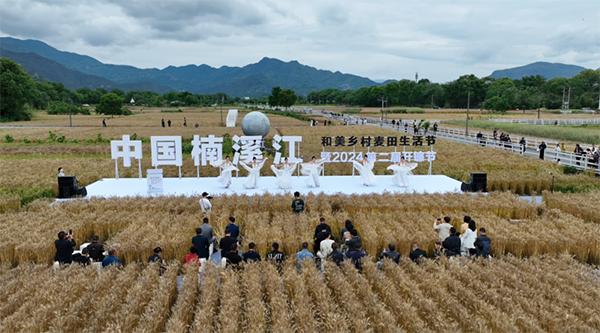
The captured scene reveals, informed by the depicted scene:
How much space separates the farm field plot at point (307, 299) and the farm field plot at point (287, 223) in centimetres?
139

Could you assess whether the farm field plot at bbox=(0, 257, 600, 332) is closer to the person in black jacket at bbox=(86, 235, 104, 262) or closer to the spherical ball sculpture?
the person in black jacket at bbox=(86, 235, 104, 262)

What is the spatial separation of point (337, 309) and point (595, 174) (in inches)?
725

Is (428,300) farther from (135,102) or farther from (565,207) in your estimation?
(135,102)

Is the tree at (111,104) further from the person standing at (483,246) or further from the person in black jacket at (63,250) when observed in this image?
the person standing at (483,246)

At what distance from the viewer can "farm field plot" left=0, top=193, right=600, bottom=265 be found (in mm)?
9500

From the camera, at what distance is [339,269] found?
7855 millimetres

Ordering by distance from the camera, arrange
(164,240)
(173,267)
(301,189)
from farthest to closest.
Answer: (301,189) → (164,240) → (173,267)

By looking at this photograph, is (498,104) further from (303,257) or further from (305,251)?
(303,257)

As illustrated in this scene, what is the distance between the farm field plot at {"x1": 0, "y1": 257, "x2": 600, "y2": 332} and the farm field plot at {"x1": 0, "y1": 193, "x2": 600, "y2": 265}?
1389 millimetres

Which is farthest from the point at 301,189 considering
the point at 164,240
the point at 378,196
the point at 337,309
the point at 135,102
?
the point at 135,102

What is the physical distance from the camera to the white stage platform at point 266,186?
15.7 meters

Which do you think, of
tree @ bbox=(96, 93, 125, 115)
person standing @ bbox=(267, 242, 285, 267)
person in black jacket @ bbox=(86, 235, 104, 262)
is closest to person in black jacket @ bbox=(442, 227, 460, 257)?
person standing @ bbox=(267, 242, 285, 267)

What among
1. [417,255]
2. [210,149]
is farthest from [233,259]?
[210,149]

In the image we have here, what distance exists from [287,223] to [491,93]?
325ft
